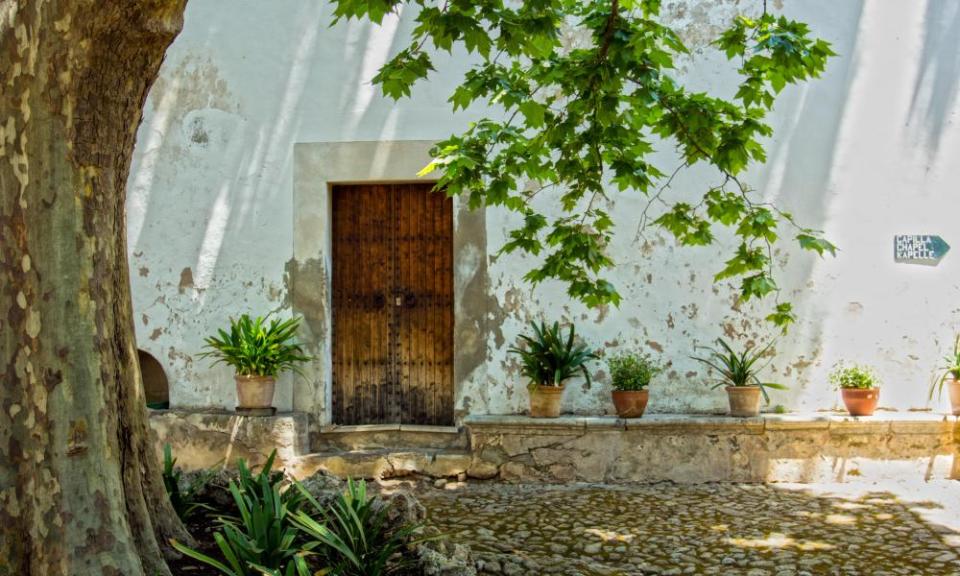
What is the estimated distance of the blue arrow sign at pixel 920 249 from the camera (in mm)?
6508

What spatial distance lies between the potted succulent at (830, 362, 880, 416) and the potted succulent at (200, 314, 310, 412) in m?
4.19

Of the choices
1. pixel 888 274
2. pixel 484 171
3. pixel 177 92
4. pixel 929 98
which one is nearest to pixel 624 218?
pixel 888 274

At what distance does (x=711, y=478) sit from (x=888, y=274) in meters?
2.15

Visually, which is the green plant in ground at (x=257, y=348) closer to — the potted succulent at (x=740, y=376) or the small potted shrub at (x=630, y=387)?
the small potted shrub at (x=630, y=387)

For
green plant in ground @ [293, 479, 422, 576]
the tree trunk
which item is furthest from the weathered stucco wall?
the tree trunk

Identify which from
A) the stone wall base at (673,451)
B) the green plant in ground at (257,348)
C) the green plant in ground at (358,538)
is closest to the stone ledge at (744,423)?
the stone wall base at (673,451)

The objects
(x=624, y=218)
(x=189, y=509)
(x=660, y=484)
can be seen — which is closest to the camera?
(x=189, y=509)

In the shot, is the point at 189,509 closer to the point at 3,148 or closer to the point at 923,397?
the point at 3,148

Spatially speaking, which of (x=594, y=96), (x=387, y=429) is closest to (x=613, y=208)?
(x=387, y=429)

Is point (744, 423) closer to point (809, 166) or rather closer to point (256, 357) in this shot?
point (809, 166)

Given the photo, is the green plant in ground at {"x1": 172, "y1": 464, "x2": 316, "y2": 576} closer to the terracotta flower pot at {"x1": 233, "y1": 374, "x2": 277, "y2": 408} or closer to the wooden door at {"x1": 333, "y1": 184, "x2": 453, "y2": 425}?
the terracotta flower pot at {"x1": 233, "y1": 374, "x2": 277, "y2": 408}

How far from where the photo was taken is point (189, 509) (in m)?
3.79

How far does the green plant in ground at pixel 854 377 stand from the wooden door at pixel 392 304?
3.07 metres

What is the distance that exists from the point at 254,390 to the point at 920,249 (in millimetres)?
5342
